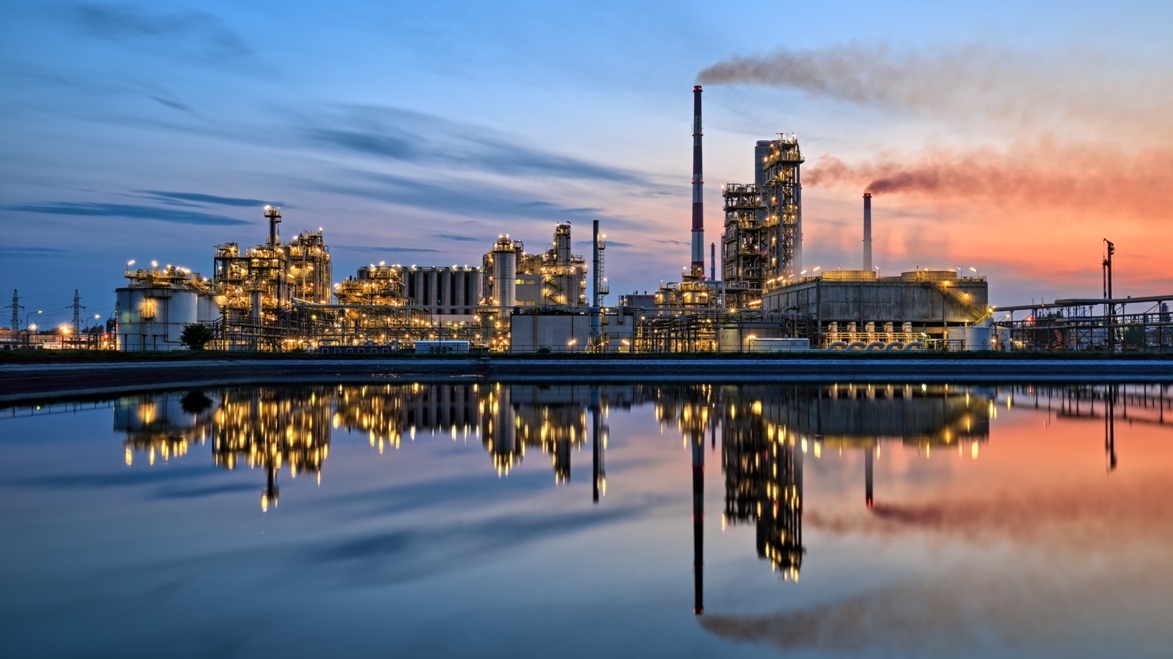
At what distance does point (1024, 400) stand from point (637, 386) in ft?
53.8

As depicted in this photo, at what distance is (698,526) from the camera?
33.6 ft

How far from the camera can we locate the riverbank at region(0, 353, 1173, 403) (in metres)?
41.8

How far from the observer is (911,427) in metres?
20.8

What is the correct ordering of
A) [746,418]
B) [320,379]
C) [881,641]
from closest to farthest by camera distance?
[881,641], [746,418], [320,379]

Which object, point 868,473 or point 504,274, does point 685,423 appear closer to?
point 868,473

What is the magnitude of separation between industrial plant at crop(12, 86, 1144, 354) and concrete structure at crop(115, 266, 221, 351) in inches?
3.5

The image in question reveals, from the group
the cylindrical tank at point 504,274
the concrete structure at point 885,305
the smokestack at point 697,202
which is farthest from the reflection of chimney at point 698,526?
the smokestack at point 697,202

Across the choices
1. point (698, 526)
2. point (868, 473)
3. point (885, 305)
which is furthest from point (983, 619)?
point (885, 305)

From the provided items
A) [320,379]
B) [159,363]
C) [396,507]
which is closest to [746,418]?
[396,507]

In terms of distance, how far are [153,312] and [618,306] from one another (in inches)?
1324

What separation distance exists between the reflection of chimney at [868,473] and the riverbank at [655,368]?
2584cm

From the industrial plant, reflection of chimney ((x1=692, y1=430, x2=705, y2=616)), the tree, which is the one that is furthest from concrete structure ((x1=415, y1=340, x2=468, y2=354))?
reflection of chimney ((x1=692, y1=430, x2=705, y2=616))

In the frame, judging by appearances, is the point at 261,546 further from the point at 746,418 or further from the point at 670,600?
the point at 746,418

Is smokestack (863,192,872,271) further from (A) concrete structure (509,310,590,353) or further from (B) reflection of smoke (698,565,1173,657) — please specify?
(B) reflection of smoke (698,565,1173,657)
